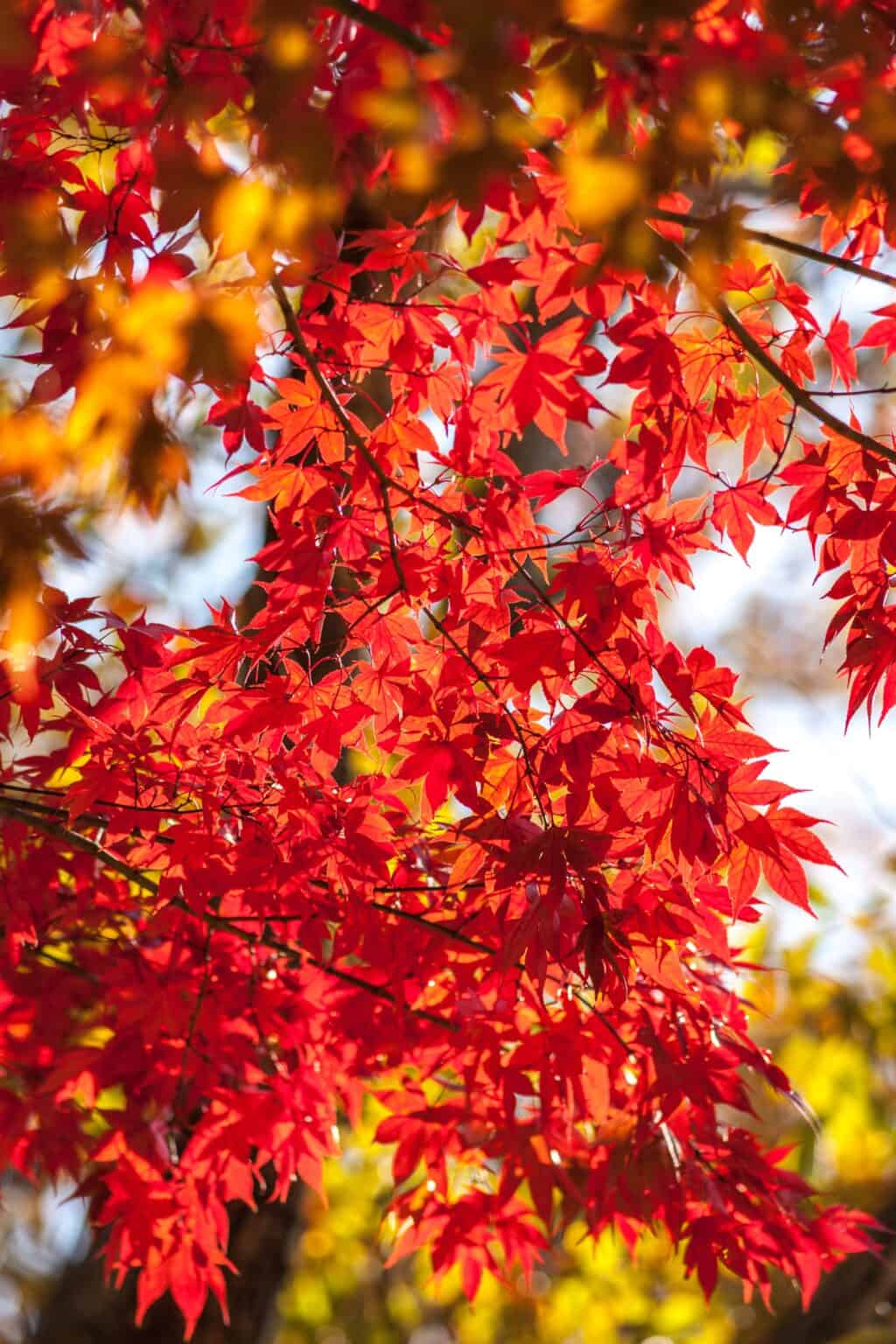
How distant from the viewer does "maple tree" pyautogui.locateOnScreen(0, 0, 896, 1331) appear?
3.90ft

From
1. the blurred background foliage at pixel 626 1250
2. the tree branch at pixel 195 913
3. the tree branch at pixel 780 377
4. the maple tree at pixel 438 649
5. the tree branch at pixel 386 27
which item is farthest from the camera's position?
the blurred background foliage at pixel 626 1250

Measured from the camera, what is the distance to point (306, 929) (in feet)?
5.91

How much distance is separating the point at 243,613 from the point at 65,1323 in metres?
2.19

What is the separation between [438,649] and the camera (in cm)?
170

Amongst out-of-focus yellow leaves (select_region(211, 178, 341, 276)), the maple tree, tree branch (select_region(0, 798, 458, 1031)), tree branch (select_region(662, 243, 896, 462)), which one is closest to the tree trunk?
the maple tree

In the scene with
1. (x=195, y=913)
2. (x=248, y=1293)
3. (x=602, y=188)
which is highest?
(x=602, y=188)

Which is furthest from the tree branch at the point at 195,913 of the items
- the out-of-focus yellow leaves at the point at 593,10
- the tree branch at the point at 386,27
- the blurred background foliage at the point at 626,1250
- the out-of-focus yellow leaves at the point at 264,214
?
the blurred background foliage at the point at 626,1250

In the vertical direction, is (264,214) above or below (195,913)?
above

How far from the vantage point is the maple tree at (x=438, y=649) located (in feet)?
3.90

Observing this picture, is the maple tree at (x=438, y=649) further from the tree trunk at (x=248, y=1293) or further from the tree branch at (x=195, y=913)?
the tree trunk at (x=248, y=1293)

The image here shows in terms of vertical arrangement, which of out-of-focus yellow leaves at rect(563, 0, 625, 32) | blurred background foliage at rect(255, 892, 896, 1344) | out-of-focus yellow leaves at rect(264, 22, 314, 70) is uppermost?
out-of-focus yellow leaves at rect(563, 0, 625, 32)

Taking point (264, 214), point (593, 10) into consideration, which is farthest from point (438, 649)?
point (593, 10)

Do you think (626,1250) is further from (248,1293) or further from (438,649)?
(438,649)

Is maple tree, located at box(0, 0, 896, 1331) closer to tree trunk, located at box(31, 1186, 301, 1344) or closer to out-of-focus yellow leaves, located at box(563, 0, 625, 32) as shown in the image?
out-of-focus yellow leaves, located at box(563, 0, 625, 32)
